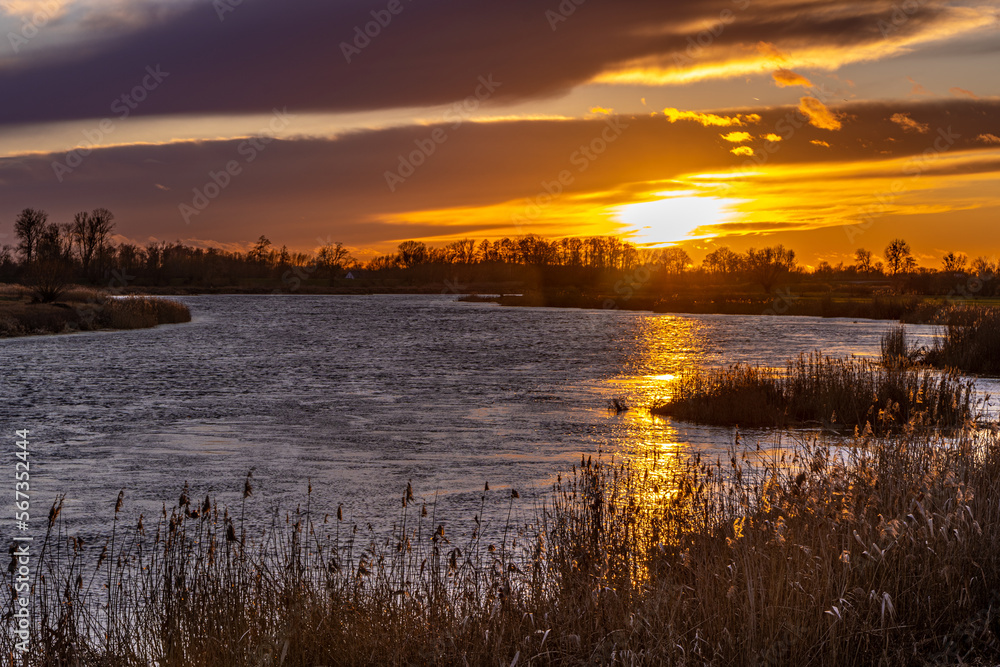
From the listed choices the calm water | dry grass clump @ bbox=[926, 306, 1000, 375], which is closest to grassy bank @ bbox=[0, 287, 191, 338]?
the calm water

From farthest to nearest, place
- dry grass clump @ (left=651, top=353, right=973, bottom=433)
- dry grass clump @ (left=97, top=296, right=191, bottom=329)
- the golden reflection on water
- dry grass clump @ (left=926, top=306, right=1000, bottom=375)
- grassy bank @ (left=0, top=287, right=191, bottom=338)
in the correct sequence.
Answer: dry grass clump @ (left=97, top=296, right=191, bottom=329), grassy bank @ (left=0, top=287, right=191, bottom=338), dry grass clump @ (left=926, top=306, right=1000, bottom=375), dry grass clump @ (left=651, top=353, right=973, bottom=433), the golden reflection on water

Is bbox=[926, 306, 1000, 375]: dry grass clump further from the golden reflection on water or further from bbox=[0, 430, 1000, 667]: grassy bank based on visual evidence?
bbox=[0, 430, 1000, 667]: grassy bank

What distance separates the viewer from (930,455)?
8.49m

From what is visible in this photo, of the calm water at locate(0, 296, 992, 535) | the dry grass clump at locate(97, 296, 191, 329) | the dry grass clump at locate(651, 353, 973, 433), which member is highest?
the dry grass clump at locate(97, 296, 191, 329)

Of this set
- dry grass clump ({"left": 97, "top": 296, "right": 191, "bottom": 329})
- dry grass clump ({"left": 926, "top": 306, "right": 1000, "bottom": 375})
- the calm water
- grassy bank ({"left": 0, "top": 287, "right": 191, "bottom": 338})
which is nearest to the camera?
the calm water

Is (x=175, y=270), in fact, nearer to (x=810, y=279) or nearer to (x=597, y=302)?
(x=597, y=302)

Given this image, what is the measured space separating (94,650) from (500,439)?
35.7ft

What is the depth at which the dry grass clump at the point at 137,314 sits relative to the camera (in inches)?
2090

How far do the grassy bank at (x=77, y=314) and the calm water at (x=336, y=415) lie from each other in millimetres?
4294

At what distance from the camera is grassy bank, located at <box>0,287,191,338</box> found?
46781 millimetres

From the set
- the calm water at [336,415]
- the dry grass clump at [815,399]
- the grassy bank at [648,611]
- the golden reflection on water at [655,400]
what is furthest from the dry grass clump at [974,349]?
the grassy bank at [648,611]

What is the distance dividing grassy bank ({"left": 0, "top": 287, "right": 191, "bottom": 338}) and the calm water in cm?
429

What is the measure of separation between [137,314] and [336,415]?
41.9 metres

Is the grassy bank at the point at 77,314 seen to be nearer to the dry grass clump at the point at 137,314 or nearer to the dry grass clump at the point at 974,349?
the dry grass clump at the point at 137,314
